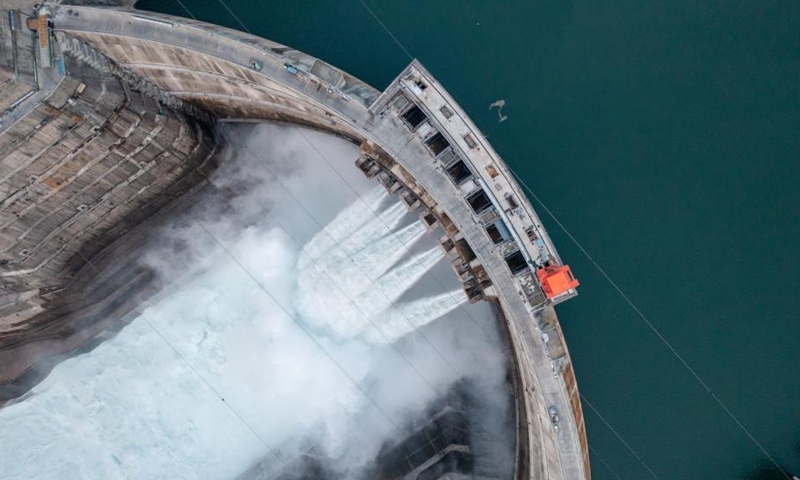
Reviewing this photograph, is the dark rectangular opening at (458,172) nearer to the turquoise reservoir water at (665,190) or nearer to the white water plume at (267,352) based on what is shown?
the white water plume at (267,352)

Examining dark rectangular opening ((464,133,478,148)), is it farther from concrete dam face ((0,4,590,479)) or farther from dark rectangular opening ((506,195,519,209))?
concrete dam face ((0,4,590,479))

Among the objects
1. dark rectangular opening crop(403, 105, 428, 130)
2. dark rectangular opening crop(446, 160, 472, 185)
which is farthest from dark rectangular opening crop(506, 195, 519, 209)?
dark rectangular opening crop(403, 105, 428, 130)

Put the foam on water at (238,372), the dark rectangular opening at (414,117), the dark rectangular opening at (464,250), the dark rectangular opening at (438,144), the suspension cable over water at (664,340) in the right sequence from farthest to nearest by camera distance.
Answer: the foam on water at (238,372), the suspension cable over water at (664,340), the dark rectangular opening at (464,250), the dark rectangular opening at (438,144), the dark rectangular opening at (414,117)

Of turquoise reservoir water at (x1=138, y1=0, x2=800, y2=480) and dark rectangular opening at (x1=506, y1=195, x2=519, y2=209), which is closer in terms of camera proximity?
dark rectangular opening at (x1=506, y1=195, x2=519, y2=209)

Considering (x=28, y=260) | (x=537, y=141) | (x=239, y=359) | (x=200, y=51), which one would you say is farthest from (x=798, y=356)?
(x=28, y=260)

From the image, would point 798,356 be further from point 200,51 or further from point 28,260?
point 28,260

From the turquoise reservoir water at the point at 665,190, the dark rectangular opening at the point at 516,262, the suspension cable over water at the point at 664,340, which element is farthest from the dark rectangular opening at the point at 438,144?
the suspension cable over water at the point at 664,340

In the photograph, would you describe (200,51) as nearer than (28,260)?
Yes
